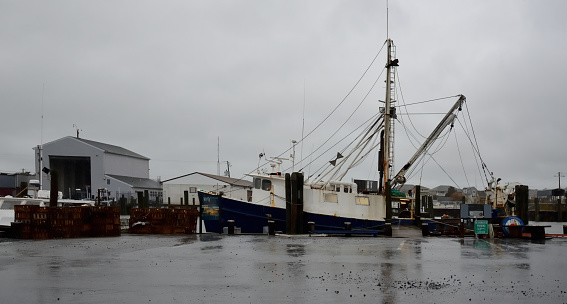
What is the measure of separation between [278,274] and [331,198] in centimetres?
2045

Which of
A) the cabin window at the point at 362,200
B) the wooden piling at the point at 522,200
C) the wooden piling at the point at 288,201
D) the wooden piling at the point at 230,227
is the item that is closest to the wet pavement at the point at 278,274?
the wooden piling at the point at 288,201

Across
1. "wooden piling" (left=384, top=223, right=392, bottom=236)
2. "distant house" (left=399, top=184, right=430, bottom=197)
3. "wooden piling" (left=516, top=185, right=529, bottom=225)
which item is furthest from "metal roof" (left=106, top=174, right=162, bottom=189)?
"wooden piling" (left=516, top=185, right=529, bottom=225)

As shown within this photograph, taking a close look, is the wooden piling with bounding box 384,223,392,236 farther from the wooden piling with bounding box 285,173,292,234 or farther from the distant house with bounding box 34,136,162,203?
the distant house with bounding box 34,136,162,203

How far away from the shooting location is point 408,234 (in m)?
32.2

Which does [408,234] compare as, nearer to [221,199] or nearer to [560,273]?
[221,199]

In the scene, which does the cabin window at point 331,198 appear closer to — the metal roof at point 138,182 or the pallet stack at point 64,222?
the pallet stack at point 64,222

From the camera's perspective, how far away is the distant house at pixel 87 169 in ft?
229

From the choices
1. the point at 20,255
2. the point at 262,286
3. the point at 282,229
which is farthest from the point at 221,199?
the point at 262,286

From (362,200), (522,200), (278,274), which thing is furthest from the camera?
(522,200)

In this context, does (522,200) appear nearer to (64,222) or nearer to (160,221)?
(160,221)

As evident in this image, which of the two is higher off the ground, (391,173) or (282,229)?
(391,173)

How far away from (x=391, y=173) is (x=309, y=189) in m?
5.03

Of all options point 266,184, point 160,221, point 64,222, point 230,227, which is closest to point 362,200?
point 266,184

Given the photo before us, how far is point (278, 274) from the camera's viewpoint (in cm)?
1434
